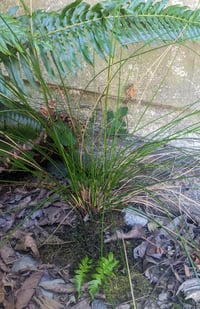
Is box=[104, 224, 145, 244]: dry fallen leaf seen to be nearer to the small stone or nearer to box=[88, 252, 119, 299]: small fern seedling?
box=[88, 252, 119, 299]: small fern seedling

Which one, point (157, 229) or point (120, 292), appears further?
point (157, 229)

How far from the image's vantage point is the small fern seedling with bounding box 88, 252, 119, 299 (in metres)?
1.15

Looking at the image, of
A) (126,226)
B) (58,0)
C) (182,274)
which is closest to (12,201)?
(126,226)

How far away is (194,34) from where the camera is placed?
152 cm

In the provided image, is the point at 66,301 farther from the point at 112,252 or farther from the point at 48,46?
the point at 48,46

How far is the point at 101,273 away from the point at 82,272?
0.20 ft

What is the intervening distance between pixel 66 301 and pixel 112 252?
0.76ft

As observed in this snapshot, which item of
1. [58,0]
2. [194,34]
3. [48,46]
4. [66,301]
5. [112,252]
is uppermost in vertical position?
[58,0]

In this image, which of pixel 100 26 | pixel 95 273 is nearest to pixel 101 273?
pixel 95 273

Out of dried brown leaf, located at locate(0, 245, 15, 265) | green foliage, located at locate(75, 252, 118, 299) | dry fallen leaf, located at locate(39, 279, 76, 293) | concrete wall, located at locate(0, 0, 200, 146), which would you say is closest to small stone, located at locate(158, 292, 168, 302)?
green foliage, located at locate(75, 252, 118, 299)

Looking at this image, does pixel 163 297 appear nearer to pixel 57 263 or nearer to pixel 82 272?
pixel 82 272

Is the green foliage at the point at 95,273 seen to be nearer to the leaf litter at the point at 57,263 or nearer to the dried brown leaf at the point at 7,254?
the leaf litter at the point at 57,263

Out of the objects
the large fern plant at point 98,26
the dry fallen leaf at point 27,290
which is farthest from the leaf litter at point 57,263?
the large fern plant at point 98,26

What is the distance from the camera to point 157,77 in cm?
176
